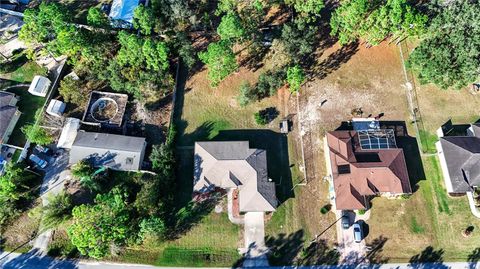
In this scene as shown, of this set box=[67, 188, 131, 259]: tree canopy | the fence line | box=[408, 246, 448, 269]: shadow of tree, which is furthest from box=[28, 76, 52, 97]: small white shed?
box=[408, 246, 448, 269]: shadow of tree

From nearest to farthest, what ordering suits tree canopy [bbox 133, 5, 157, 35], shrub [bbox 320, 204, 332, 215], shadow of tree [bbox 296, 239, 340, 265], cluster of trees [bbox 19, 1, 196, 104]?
shadow of tree [bbox 296, 239, 340, 265] < shrub [bbox 320, 204, 332, 215] < cluster of trees [bbox 19, 1, 196, 104] < tree canopy [bbox 133, 5, 157, 35]

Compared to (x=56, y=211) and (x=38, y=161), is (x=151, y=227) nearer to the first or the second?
(x=56, y=211)

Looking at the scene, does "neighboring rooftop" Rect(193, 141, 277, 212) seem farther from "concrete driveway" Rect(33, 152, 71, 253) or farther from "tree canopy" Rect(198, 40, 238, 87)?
"concrete driveway" Rect(33, 152, 71, 253)

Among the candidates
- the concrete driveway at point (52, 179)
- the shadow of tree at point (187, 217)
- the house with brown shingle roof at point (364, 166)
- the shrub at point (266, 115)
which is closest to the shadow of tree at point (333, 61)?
the shrub at point (266, 115)

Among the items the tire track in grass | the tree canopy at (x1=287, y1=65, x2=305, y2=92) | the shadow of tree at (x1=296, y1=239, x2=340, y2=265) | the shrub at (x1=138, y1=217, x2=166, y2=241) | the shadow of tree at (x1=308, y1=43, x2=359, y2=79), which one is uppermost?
the shadow of tree at (x1=308, y1=43, x2=359, y2=79)

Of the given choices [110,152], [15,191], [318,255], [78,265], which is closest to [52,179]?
[15,191]

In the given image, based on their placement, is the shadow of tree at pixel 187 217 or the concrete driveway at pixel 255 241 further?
the shadow of tree at pixel 187 217

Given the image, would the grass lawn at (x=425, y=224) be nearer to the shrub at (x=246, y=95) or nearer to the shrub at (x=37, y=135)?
the shrub at (x=246, y=95)
